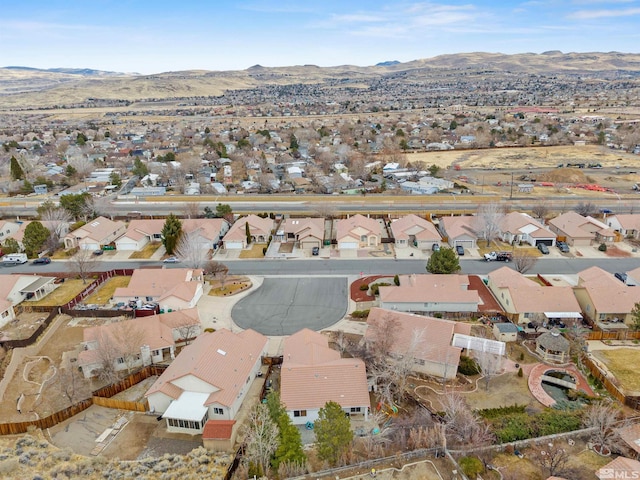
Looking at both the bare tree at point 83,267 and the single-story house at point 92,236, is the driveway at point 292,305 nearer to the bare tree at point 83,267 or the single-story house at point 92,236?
the bare tree at point 83,267

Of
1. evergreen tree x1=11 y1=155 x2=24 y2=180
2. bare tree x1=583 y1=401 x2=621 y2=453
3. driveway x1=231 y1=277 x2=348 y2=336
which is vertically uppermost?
evergreen tree x1=11 y1=155 x2=24 y2=180

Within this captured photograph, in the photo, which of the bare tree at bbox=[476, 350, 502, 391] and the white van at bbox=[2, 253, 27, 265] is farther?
the white van at bbox=[2, 253, 27, 265]

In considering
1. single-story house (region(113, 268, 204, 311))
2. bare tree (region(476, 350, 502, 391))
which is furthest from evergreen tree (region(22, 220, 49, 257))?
bare tree (region(476, 350, 502, 391))

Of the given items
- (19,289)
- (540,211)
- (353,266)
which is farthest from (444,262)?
(19,289)

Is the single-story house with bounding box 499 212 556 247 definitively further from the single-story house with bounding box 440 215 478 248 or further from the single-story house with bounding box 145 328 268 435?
the single-story house with bounding box 145 328 268 435

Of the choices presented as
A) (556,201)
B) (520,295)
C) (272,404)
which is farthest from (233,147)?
(272,404)

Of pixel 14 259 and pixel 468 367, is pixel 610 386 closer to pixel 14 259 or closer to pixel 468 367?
pixel 468 367

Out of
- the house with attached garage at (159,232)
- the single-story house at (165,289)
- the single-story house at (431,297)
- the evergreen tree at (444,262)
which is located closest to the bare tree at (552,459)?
the single-story house at (431,297)
